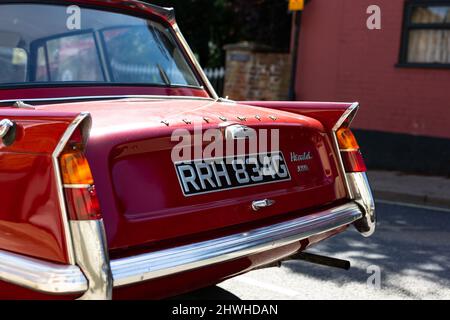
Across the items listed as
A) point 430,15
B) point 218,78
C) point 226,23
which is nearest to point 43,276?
point 430,15

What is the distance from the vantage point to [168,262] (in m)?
2.36

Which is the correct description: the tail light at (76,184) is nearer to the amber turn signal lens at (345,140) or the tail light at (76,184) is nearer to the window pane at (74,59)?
the window pane at (74,59)

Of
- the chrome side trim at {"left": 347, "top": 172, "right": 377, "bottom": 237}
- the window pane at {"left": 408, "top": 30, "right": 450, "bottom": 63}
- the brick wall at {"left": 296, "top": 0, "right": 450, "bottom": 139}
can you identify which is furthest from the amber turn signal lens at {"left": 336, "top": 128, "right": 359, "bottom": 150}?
the window pane at {"left": 408, "top": 30, "right": 450, "bottom": 63}

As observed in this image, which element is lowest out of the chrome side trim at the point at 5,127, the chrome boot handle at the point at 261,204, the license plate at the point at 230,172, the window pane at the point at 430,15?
the chrome boot handle at the point at 261,204

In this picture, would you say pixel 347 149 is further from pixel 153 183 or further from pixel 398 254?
pixel 398 254

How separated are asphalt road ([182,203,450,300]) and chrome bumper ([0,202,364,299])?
1.21 metres

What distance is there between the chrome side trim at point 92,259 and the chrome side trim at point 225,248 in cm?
6

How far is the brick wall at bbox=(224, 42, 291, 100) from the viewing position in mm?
12031

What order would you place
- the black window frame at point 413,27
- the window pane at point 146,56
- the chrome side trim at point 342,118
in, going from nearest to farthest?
1. the chrome side trim at point 342,118
2. the window pane at point 146,56
3. the black window frame at point 413,27

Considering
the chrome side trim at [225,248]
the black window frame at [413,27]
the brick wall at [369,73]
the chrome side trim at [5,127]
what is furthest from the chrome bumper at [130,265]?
the black window frame at [413,27]

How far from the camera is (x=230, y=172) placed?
2760 mm

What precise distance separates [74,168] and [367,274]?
3.08m

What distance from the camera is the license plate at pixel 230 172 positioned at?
2.59 meters

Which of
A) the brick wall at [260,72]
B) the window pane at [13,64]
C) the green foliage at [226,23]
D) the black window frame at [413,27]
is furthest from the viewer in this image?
the green foliage at [226,23]
